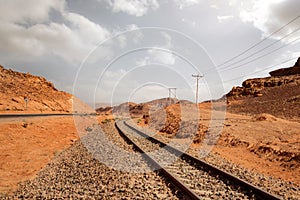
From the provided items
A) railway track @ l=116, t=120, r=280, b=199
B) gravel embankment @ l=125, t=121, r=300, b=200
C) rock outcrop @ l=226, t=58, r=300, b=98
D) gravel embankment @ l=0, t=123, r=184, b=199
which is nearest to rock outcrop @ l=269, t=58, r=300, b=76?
rock outcrop @ l=226, t=58, r=300, b=98

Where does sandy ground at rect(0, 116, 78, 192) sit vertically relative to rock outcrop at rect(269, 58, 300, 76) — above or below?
below

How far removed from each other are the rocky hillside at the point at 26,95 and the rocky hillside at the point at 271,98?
45622mm

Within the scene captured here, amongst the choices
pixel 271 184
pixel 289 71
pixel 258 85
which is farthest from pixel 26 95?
pixel 289 71

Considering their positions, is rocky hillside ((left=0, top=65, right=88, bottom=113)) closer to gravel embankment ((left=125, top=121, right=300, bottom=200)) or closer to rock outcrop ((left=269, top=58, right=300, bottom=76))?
gravel embankment ((left=125, top=121, right=300, bottom=200))

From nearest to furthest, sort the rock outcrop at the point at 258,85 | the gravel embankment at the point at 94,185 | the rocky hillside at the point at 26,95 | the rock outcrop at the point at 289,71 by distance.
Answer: the gravel embankment at the point at 94,185 → the rocky hillside at the point at 26,95 → the rock outcrop at the point at 258,85 → the rock outcrop at the point at 289,71

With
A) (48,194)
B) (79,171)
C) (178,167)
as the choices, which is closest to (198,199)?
(178,167)

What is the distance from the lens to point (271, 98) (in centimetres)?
5394

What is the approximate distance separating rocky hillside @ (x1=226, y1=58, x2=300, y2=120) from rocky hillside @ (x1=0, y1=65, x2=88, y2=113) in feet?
150

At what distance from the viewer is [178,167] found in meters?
9.27

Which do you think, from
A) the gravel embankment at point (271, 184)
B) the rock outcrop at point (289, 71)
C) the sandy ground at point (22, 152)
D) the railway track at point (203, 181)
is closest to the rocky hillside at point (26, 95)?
the sandy ground at point (22, 152)

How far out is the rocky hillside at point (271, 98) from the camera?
3728 centimetres

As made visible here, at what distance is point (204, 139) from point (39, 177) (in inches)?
456

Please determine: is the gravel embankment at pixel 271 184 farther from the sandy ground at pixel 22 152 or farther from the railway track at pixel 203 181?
the sandy ground at pixel 22 152

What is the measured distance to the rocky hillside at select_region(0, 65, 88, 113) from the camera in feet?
165
